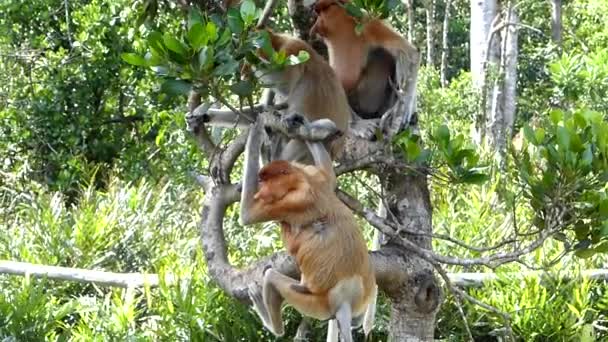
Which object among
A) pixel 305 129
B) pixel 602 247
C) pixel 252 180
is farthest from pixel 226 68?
pixel 602 247

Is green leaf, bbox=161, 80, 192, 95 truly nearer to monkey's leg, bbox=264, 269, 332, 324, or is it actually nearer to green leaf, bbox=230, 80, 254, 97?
green leaf, bbox=230, 80, 254, 97

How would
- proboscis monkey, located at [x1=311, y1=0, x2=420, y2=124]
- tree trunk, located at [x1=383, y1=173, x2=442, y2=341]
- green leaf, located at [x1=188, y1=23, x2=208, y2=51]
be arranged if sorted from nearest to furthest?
green leaf, located at [x1=188, y1=23, x2=208, y2=51], tree trunk, located at [x1=383, y1=173, x2=442, y2=341], proboscis monkey, located at [x1=311, y1=0, x2=420, y2=124]

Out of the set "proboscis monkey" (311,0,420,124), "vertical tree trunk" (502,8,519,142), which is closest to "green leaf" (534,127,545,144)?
"proboscis monkey" (311,0,420,124)

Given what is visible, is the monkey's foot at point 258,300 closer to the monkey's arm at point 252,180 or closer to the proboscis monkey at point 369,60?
the monkey's arm at point 252,180

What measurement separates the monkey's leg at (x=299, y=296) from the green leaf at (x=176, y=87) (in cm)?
90

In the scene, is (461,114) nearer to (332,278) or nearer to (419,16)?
(332,278)

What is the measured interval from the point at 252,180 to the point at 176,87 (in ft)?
2.58

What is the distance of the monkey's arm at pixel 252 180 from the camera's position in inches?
106

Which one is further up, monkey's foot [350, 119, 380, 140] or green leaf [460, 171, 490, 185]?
monkey's foot [350, 119, 380, 140]

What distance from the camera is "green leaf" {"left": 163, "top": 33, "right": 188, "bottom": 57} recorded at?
6.33 feet

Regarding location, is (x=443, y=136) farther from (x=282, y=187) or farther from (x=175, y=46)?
(x=175, y=46)

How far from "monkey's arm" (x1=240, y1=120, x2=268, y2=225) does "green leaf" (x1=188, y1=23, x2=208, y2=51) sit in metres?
0.74

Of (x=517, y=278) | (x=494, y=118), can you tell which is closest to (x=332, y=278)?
(x=517, y=278)

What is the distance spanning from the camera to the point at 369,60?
4195 mm
